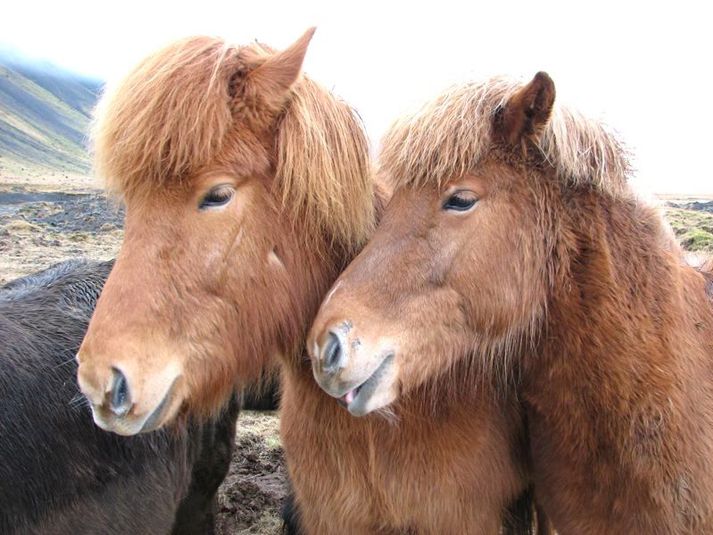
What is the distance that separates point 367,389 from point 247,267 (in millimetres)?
647

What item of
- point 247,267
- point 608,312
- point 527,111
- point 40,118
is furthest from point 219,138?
point 40,118

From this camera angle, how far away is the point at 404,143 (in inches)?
101

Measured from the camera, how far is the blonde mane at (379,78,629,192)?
94.1 inches

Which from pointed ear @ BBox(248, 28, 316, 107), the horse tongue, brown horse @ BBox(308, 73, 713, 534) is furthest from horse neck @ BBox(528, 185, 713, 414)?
pointed ear @ BBox(248, 28, 316, 107)

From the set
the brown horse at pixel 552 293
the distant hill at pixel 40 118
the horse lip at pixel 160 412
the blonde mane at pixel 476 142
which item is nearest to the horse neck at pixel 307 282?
the brown horse at pixel 552 293

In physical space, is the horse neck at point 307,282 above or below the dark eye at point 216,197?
below

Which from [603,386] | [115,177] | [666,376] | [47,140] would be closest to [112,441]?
[115,177]

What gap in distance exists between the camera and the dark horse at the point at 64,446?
2818 millimetres

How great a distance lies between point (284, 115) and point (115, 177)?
2.32ft

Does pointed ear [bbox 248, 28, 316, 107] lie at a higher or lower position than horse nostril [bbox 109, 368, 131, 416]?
higher

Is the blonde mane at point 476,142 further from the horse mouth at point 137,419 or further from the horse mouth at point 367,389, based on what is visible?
the horse mouth at point 137,419

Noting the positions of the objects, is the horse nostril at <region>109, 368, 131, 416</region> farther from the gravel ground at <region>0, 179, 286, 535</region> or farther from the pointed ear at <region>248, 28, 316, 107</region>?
the pointed ear at <region>248, 28, 316, 107</region>

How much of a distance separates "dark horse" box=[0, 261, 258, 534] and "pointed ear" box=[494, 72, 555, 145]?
7.61 feet

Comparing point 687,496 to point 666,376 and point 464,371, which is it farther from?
point 464,371
